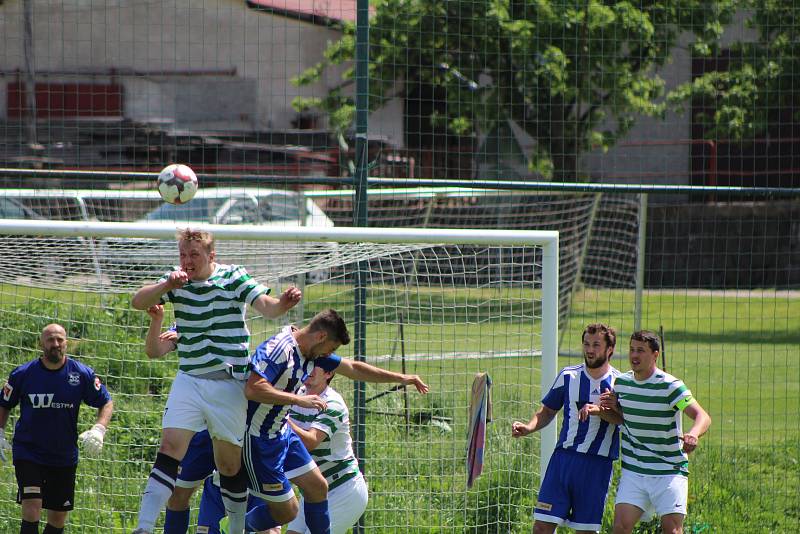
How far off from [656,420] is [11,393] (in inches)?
161

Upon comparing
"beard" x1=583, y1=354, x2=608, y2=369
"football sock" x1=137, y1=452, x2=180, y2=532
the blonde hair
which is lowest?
"football sock" x1=137, y1=452, x2=180, y2=532

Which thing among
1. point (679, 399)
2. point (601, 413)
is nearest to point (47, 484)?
point (601, 413)

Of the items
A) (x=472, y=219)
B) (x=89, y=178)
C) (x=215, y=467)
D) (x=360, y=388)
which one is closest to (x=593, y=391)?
(x=360, y=388)

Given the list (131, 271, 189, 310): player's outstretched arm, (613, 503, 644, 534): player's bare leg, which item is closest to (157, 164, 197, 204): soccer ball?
(131, 271, 189, 310): player's outstretched arm

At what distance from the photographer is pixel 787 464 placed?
29.1ft

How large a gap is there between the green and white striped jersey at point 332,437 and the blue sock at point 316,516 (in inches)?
14.1

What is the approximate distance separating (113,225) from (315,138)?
15.9m

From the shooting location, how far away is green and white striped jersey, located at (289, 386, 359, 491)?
6.02 m

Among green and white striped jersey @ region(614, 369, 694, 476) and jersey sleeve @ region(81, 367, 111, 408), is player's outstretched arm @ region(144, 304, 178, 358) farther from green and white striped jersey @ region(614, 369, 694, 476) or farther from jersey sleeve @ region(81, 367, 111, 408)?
green and white striped jersey @ region(614, 369, 694, 476)

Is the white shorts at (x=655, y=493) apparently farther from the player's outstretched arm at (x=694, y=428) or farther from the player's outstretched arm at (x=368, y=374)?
the player's outstretched arm at (x=368, y=374)

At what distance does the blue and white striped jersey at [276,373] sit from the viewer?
5.52 metres

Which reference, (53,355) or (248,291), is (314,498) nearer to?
(248,291)

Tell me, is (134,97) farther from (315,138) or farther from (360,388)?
(360,388)

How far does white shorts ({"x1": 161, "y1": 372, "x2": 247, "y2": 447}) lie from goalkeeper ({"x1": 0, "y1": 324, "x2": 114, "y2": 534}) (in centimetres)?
109
